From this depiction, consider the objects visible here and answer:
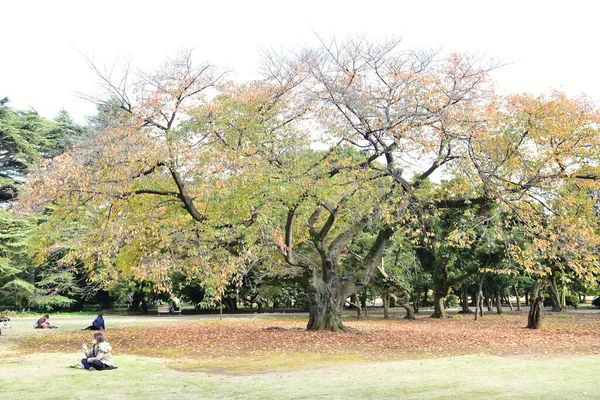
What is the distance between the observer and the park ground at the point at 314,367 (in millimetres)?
8172

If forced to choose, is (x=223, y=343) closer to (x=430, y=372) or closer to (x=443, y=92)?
(x=430, y=372)

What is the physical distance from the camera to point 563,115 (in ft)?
58.1

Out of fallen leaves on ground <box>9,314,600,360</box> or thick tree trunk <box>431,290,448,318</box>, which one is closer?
fallen leaves on ground <box>9,314,600,360</box>

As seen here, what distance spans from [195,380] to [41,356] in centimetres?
663

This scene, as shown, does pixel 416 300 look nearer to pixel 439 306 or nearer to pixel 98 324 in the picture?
pixel 439 306

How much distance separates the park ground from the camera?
8.17m

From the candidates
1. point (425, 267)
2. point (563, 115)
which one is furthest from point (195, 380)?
point (425, 267)

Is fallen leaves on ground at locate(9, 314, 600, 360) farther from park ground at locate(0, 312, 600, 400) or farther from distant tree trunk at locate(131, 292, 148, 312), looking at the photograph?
distant tree trunk at locate(131, 292, 148, 312)

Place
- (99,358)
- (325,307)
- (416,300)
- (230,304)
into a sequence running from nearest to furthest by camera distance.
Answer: (99,358)
(325,307)
(416,300)
(230,304)

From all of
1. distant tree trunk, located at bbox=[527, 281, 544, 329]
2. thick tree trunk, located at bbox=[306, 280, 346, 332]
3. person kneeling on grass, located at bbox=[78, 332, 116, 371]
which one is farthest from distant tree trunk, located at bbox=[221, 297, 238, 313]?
person kneeling on grass, located at bbox=[78, 332, 116, 371]

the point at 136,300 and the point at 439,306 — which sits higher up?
the point at 136,300

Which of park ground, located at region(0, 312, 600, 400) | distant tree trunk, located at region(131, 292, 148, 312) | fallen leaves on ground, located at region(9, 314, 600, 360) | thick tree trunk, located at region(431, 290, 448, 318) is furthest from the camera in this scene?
distant tree trunk, located at region(131, 292, 148, 312)

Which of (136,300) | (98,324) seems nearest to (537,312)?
(98,324)

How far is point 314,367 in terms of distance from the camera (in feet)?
38.5
